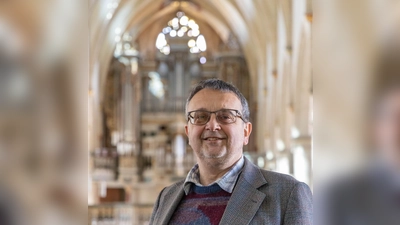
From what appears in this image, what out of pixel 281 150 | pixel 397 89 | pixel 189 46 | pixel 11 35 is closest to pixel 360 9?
pixel 397 89

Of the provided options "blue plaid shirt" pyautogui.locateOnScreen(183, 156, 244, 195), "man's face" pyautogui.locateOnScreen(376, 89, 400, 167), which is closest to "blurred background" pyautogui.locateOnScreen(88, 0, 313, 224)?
"blue plaid shirt" pyautogui.locateOnScreen(183, 156, 244, 195)

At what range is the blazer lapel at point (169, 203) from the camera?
2.46 m

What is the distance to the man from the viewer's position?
224cm

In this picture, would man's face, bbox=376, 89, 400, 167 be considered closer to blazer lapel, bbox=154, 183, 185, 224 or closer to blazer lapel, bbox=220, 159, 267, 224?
blazer lapel, bbox=220, 159, 267, 224

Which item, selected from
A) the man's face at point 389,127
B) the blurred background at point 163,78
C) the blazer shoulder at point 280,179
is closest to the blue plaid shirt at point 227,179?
the blazer shoulder at point 280,179

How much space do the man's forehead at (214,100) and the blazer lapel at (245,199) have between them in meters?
0.28

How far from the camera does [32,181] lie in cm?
89

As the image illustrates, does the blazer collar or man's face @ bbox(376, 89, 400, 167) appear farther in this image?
the blazer collar

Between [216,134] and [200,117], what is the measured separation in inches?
4.0

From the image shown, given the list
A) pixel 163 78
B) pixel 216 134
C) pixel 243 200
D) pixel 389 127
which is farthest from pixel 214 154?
pixel 163 78

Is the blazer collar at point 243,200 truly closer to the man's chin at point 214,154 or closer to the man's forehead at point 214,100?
the man's chin at point 214,154

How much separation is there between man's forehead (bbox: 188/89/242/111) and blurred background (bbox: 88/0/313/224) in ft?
51.7

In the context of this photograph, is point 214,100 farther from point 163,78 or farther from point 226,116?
point 163,78

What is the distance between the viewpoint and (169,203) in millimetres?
2561
